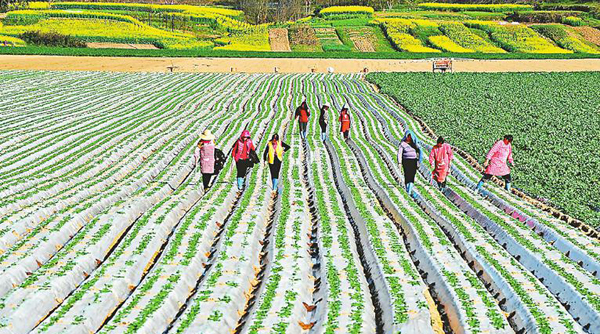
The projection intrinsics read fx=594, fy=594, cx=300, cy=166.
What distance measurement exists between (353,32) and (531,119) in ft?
265

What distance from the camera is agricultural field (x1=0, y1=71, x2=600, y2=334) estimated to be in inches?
361

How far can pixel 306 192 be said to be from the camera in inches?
723

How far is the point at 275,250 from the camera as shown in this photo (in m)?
12.1

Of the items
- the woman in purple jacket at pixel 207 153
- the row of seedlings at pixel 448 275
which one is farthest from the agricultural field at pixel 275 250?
the woman in purple jacket at pixel 207 153

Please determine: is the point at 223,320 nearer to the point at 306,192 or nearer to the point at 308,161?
the point at 306,192

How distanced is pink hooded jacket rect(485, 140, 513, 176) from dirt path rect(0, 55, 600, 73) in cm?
5816

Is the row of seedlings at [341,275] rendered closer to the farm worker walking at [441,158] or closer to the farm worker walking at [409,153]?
the farm worker walking at [409,153]

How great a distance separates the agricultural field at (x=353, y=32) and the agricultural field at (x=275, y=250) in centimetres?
7149

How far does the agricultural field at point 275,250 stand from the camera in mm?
9164

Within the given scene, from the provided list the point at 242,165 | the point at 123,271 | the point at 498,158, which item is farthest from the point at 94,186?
the point at 498,158

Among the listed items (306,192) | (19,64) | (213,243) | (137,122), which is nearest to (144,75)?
(19,64)

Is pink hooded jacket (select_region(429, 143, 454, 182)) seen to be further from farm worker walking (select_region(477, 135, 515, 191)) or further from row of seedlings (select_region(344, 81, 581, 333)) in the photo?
row of seedlings (select_region(344, 81, 581, 333))

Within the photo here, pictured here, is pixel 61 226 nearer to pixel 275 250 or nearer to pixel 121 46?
pixel 275 250

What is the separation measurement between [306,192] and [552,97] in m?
32.4
